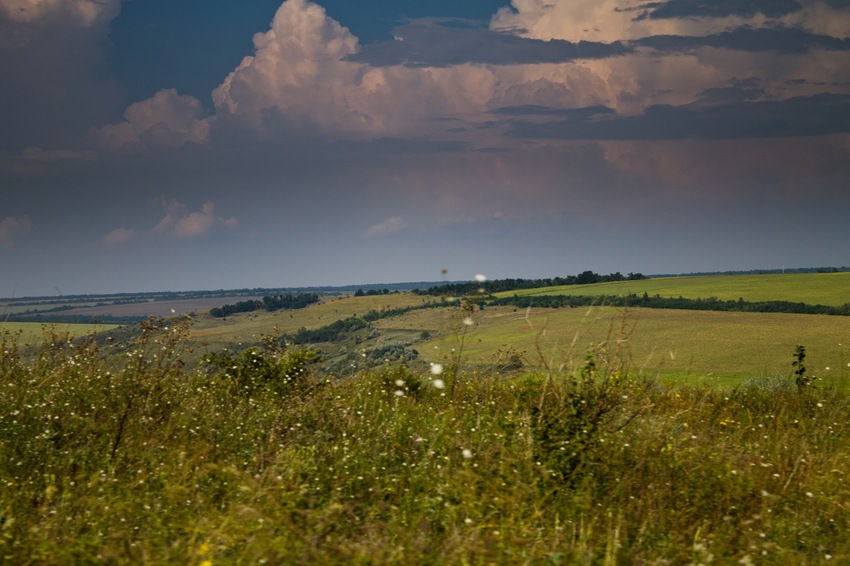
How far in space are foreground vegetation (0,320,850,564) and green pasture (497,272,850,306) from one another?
38.6 m

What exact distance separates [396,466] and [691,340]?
28205 millimetres

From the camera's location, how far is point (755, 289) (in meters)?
58.0

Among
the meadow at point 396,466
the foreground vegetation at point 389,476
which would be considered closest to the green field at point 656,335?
the meadow at point 396,466

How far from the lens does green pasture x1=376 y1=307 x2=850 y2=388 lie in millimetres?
11242

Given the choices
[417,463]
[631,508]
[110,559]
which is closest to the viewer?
[110,559]

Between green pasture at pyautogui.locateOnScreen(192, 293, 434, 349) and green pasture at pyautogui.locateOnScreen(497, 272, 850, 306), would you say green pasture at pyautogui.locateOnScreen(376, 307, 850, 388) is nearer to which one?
green pasture at pyautogui.locateOnScreen(497, 272, 850, 306)

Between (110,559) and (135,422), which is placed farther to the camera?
(135,422)

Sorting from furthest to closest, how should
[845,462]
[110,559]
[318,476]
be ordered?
[845,462] < [318,476] < [110,559]

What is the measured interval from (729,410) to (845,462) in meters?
3.19

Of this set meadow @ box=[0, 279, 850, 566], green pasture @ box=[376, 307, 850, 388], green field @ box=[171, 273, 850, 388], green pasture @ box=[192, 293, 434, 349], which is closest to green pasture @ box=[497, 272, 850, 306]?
green field @ box=[171, 273, 850, 388]

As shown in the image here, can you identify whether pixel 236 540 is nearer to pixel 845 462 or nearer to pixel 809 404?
pixel 845 462

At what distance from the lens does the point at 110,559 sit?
13.6 feet

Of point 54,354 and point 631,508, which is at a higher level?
point 54,354

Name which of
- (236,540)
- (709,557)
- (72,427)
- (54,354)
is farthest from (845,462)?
(54,354)
